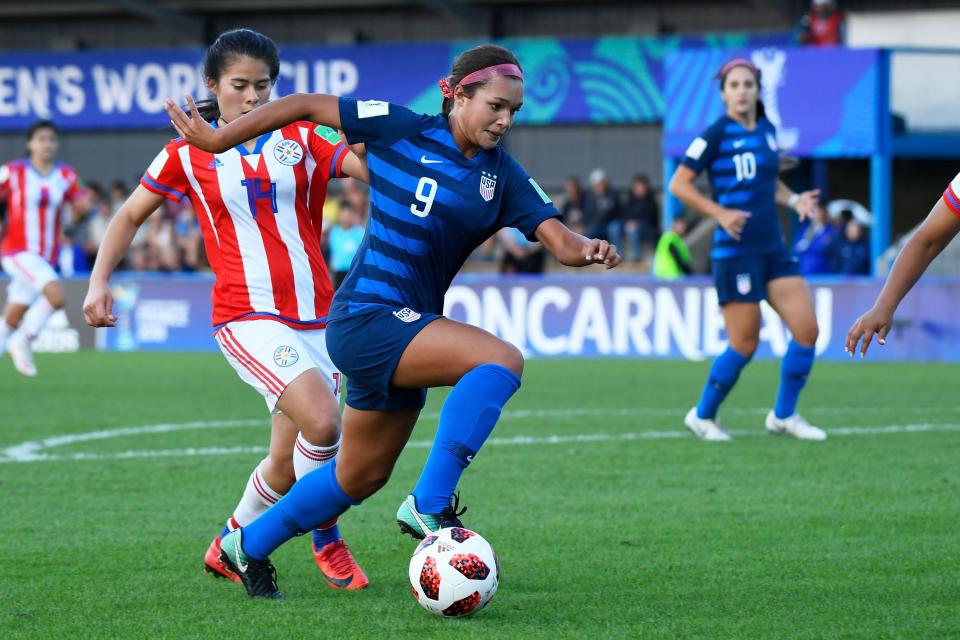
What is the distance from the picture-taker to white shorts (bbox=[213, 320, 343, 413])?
493cm

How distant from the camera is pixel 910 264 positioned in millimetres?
4285

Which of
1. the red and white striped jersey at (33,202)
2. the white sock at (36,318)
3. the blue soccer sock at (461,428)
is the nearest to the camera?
the blue soccer sock at (461,428)

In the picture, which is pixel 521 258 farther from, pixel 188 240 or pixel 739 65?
pixel 739 65

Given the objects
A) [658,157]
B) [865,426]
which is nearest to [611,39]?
[658,157]

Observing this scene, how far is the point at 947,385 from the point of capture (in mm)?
13117

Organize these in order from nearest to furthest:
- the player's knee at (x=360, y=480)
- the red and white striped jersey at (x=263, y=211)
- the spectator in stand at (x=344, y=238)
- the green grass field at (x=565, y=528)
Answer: the green grass field at (x=565, y=528) → the player's knee at (x=360, y=480) → the red and white striped jersey at (x=263, y=211) → the spectator in stand at (x=344, y=238)

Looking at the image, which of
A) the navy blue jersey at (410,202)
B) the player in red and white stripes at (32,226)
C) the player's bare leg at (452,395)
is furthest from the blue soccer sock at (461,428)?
the player in red and white stripes at (32,226)

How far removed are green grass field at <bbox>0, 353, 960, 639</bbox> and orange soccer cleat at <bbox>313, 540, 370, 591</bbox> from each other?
7cm

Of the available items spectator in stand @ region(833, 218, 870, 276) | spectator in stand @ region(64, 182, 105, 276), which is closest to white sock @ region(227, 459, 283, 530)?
spectator in stand @ region(833, 218, 870, 276)

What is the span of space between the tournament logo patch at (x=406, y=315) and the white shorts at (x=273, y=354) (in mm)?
747

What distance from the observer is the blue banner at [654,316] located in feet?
53.2

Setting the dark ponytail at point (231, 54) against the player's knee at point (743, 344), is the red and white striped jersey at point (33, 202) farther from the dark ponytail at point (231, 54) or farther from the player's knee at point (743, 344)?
the dark ponytail at point (231, 54)

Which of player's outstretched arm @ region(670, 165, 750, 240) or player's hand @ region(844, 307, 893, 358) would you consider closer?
player's hand @ region(844, 307, 893, 358)

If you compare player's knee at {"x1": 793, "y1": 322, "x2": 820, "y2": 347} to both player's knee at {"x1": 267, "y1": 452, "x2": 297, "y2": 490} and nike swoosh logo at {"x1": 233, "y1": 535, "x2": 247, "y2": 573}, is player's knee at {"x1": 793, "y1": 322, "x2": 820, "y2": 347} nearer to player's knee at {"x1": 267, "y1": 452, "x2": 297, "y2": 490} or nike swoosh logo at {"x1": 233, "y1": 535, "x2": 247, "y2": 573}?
player's knee at {"x1": 267, "y1": 452, "x2": 297, "y2": 490}
